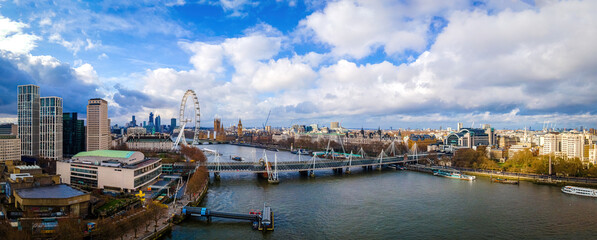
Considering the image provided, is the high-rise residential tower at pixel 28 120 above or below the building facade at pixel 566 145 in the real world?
above

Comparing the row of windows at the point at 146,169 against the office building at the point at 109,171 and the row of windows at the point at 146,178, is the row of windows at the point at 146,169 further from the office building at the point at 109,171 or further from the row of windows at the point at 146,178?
the row of windows at the point at 146,178

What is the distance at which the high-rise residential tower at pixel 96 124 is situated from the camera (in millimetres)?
37125

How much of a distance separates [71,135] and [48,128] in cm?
602

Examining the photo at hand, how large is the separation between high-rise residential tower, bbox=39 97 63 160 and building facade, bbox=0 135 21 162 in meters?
2.54

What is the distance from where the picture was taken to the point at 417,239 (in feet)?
38.3

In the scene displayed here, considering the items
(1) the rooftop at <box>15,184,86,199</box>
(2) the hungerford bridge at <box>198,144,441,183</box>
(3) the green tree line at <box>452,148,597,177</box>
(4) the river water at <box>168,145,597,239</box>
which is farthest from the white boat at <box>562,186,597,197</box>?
(1) the rooftop at <box>15,184,86,199</box>

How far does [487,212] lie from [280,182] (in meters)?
12.5

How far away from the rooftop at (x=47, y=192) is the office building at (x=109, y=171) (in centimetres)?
354

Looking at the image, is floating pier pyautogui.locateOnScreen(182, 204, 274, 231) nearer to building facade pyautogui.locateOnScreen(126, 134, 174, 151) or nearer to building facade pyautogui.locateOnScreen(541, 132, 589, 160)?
building facade pyautogui.locateOnScreen(541, 132, 589, 160)

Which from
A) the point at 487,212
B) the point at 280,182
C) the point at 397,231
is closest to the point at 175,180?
the point at 280,182

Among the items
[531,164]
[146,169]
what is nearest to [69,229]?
[146,169]

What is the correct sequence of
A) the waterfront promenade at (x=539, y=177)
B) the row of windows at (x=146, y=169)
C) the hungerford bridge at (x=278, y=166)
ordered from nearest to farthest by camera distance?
1. the row of windows at (x=146, y=169)
2. the waterfront promenade at (x=539, y=177)
3. the hungerford bridge at (x=278, y=166)

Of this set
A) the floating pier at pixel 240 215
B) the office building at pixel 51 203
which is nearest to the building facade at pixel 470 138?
the floating pier at pixel 240 215

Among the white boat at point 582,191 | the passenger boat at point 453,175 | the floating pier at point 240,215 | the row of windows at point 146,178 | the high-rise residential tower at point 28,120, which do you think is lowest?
the passenger boat at point 453,175
